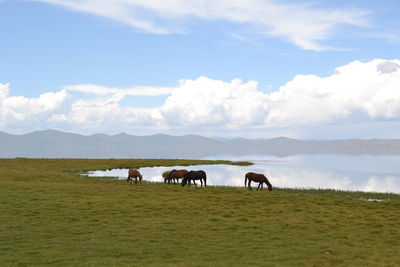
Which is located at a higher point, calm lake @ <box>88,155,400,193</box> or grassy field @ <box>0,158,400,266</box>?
calm lake @ <box>88,155,400,193</box>

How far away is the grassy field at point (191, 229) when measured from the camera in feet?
56.1

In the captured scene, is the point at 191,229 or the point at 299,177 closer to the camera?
the point at 191,229

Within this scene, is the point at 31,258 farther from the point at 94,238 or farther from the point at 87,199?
the point at 87,199

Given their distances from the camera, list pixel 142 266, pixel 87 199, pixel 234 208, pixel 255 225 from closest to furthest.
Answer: pixel 142 266 < pixel 255 225 < pixel 234 208 < pixel 87 199

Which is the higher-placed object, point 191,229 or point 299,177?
point 299,177

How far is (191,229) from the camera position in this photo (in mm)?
23094

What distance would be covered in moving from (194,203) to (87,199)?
8.78 metres

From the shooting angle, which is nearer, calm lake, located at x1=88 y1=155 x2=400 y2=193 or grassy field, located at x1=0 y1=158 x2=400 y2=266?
grassy field, located at x1=0 y1=158 x2=400 y2=266

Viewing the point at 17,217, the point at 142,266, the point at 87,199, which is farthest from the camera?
the point at 87,199

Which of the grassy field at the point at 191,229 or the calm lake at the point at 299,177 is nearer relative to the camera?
the grassy field at the point at 191,229

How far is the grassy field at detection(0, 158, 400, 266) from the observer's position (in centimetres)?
1711

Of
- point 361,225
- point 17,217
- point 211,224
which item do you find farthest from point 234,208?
point 17,217

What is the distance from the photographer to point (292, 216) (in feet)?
90.0

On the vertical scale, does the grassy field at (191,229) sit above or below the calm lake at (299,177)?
below
